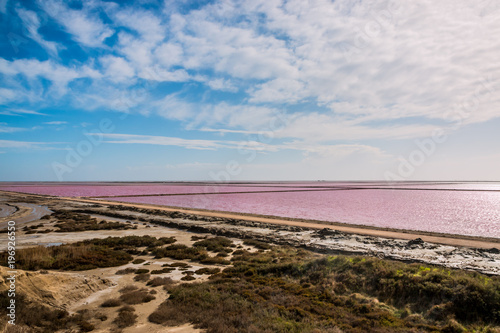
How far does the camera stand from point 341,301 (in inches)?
513

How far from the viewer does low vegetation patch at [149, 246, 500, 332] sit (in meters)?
10.6

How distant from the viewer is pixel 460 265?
18.8 meters

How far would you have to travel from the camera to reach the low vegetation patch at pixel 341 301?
34.8 feet

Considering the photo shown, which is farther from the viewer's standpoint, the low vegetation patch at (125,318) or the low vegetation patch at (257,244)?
the low vegetation patch at (257,244)

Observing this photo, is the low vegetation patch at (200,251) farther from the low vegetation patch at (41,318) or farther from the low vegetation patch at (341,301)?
the low vegetation patch at (41,318)

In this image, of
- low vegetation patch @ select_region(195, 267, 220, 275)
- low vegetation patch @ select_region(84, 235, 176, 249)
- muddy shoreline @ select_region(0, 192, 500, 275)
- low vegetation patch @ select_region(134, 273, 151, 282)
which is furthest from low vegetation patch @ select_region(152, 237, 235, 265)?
muddy shoreline @ select_region(0, 192, 500, 275)

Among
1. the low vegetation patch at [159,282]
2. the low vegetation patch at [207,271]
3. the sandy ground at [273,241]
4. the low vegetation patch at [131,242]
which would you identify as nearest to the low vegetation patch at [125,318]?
the sandy ground at [273,241]

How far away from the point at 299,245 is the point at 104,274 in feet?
55.7

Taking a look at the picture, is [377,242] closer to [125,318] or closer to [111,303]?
[125,318]

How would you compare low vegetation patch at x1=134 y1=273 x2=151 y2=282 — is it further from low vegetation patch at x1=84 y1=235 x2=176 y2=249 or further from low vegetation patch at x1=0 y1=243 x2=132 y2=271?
low vegetation patch at x1=84 y1=235 x2=176 y2=249

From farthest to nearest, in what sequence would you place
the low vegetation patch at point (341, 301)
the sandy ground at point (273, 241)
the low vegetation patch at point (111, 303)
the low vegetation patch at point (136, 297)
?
the low vegetation patch at point (136, 297)
the sandy ground at point (273, 241)
the low vegetation patch at point (111, 303)
the low vegetation patch at point (341, 301)

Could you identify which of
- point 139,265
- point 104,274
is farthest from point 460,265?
point 104,274

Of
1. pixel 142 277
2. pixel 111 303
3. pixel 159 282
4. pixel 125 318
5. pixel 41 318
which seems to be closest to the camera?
pixel 41 318

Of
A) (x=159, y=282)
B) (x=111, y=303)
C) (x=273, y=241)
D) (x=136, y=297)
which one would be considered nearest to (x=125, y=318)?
(x=111, y=303)
